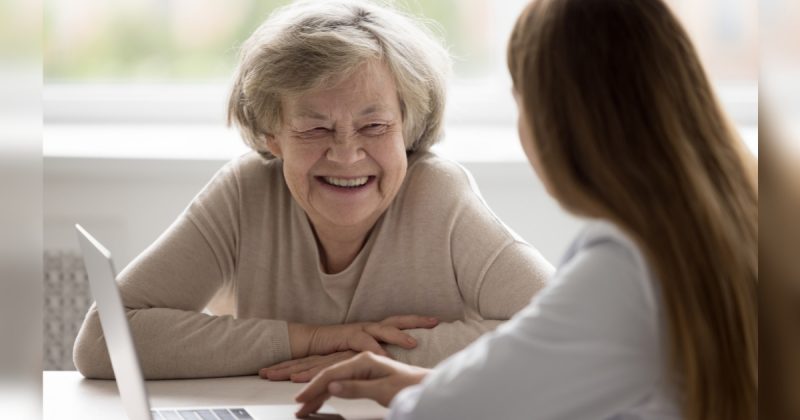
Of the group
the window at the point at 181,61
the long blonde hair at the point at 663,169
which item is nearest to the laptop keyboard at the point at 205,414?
the long blonde hair at the point at 663,169

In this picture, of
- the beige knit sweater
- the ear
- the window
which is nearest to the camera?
the beige knit sweater

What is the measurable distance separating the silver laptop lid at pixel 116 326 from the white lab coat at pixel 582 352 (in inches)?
13.2

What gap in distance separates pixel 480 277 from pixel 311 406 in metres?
0.56

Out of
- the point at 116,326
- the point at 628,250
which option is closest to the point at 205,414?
the point at 116,326

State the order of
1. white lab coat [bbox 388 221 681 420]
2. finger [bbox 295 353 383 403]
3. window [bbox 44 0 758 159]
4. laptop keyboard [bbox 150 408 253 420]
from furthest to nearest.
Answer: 1. window [bbox 44 0 758 159]
2. laptop keyboard [bbox 150 408 253 420]
3. finger [bbox 295 353 383 403]
4. white lab coat [bbox 388 221 681 420]

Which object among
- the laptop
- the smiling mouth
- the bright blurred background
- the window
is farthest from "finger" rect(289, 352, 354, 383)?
the window

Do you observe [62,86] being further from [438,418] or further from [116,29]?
[438,418]

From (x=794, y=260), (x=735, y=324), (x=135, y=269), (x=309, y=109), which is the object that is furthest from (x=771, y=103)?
(x=135, y=269)

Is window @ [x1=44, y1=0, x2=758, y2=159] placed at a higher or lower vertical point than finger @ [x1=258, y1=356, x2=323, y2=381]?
higher

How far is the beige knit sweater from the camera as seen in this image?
1706mm

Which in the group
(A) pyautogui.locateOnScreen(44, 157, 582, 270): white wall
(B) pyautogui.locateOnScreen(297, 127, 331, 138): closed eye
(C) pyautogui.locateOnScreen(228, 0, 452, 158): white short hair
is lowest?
(A) pyautogui.locateOnScreen(44, 157, 582, 270): white wall

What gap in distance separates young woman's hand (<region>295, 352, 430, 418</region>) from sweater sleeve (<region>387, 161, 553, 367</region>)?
0.45 metres

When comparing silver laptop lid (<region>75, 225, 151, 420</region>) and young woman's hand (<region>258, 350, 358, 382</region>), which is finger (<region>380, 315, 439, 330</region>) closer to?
young woman's hand (<region>258, 350, 358, 382</region>)

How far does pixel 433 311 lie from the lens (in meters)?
1.86
